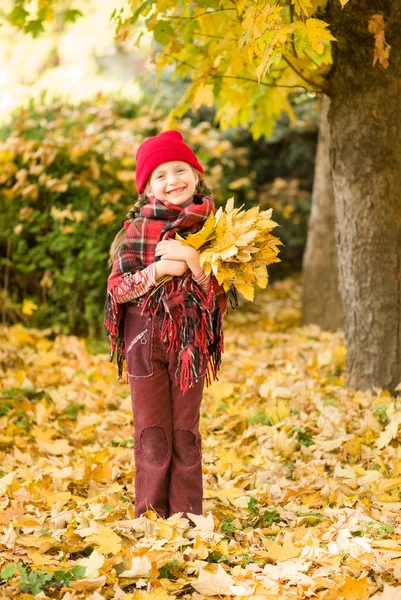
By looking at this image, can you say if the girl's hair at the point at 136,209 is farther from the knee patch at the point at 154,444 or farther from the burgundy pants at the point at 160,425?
the knee patch at the point at 154,444

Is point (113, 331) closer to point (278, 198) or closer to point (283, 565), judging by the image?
point (283, 565)

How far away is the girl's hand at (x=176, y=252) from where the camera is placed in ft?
8.36

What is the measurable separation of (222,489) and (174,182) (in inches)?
59.1

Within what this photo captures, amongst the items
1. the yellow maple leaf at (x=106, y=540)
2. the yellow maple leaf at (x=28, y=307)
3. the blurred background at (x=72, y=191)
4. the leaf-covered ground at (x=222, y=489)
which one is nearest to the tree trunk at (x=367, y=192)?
the leaf-covered ground at (x=222, y=489)

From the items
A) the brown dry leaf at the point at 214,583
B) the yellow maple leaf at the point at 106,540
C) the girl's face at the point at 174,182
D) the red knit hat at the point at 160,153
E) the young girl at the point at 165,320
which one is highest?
the red knit hat at the point at 160,153

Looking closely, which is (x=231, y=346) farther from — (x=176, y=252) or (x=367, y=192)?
(x=176, y=252)

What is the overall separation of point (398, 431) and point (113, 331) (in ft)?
5.61

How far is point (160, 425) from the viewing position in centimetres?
277

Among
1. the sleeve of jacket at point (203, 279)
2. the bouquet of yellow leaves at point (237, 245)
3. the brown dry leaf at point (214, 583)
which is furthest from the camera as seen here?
the sleeve of jacket at point (203, 279)

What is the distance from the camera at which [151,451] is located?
9.12ft

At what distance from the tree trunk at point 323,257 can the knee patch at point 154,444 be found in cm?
412

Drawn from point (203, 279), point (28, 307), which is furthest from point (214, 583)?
point (28, 307)

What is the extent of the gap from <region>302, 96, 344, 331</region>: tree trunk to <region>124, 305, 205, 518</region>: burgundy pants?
4.06 metres

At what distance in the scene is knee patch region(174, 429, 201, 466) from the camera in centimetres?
280
